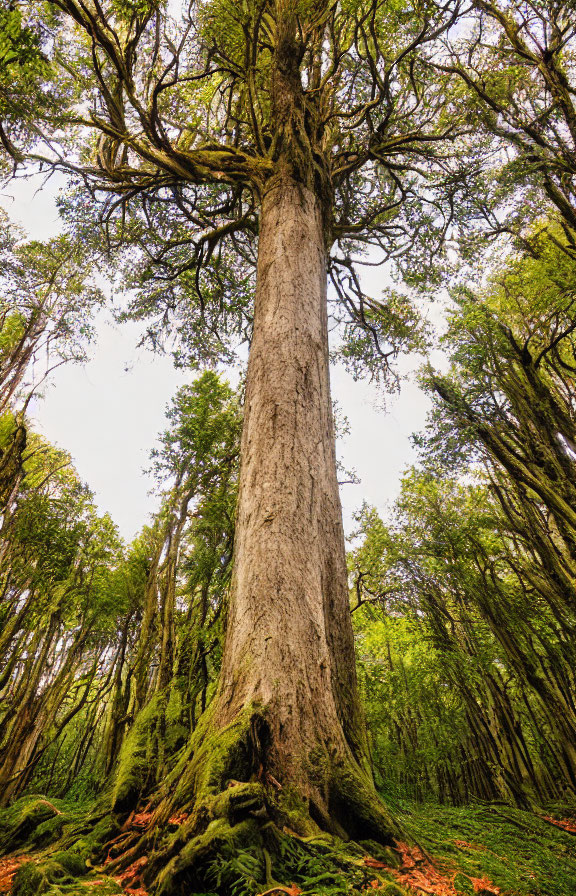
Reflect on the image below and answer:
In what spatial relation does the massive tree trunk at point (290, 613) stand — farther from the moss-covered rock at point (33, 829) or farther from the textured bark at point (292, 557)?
the moss-covered rock at point (33, 829)

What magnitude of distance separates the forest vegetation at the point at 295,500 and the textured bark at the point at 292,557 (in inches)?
0.6

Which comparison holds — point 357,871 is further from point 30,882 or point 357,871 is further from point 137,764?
point 137,764

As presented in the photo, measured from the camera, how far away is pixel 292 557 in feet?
6.81

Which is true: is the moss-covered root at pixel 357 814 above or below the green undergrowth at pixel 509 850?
above

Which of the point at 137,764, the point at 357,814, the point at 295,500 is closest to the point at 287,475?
the point at 295,500

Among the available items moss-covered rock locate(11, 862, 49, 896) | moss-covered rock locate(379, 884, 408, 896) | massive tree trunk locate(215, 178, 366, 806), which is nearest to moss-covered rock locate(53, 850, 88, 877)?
moss-covered rock locate(11, 862, 49, 896)

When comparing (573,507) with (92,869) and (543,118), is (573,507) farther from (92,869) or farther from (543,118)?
(543,118)

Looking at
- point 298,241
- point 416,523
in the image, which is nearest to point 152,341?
point 298,241

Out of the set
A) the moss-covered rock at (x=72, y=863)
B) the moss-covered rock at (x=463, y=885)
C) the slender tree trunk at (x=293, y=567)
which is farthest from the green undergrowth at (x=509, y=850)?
the moss-covered rock at (x=72, y=863)

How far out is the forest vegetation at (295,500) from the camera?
1592 millimetres

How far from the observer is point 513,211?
8078mm

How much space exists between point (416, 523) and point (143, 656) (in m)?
6.44

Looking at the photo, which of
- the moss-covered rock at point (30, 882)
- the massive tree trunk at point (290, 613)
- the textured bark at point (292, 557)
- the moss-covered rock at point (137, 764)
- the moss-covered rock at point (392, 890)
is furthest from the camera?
the moss-covered rock at point (137, 764)

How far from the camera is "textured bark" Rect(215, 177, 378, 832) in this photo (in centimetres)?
168
